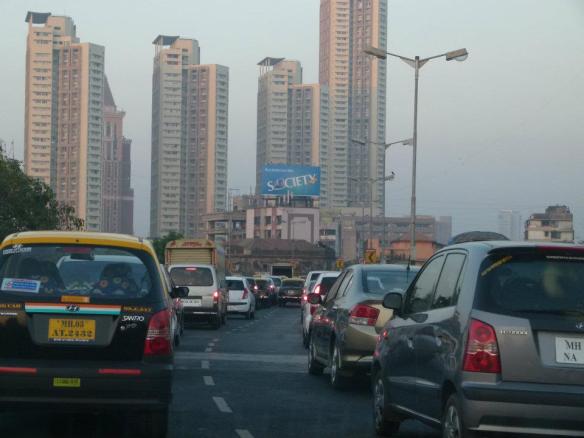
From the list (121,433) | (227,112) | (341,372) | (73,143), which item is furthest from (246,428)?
(227,112)

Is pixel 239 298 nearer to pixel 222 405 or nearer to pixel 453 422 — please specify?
pixel 222 405

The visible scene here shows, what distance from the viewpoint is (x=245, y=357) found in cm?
2050

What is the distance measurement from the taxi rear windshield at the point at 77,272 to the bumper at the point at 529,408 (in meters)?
3.06

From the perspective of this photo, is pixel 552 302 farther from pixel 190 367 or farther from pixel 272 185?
pixel 272 185

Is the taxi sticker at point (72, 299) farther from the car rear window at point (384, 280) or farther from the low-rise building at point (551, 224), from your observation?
the low-rise building at point (551, 224)

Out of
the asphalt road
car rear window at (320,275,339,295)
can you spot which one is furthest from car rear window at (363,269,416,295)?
car rear window at (320,275,339,295)

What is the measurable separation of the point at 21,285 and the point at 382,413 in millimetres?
3369

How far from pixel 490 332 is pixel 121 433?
409cm

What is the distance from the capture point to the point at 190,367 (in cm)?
1814

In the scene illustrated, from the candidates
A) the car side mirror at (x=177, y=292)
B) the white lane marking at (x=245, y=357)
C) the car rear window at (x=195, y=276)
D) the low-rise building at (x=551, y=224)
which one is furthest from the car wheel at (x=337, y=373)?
the low-rise building at (x=551, y=224)

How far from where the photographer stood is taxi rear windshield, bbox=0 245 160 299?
31.1ft

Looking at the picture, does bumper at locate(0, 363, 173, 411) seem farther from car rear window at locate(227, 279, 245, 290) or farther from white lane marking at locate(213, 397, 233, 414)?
car rear window at locate(227, 279, 245, 290)

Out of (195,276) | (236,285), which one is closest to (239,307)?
(236,285)

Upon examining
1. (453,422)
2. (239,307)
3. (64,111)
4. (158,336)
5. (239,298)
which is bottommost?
(239,307)
